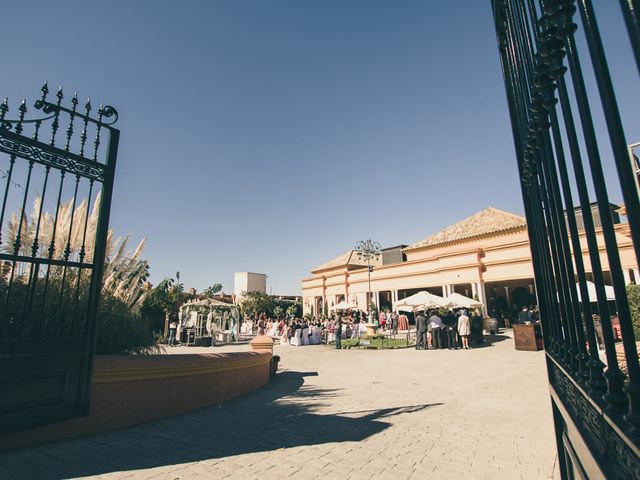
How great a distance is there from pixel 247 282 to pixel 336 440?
66523 millimetres

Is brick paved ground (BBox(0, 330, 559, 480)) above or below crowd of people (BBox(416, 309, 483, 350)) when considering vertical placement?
below

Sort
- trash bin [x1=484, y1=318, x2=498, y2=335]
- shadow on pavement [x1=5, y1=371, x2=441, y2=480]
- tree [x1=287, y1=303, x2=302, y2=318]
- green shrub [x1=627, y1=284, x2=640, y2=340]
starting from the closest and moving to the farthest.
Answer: shadow on pavement [x1=5, y1=371, x2=441, y2=480]
green shrub [x1=627, y1=284, x2=640, y2=340]
trash bin [x1=484, y1=318, x2=498, y2=335]
tree [x1=287, y1=303, x2=302, y2=318]

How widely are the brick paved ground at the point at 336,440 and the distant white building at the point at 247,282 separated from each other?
62.5m

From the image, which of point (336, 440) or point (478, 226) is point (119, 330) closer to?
point (336, 440)

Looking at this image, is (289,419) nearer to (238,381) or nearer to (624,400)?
(238,381)

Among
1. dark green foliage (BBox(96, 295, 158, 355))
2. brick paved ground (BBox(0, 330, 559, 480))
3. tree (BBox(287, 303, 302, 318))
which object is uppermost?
tree (BBox(287, 303, 302, 318))

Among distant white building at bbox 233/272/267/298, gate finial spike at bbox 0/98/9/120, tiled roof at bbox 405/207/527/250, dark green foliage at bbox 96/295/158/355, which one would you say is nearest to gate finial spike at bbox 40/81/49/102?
gate finial spike at bbox 0/98/9/120

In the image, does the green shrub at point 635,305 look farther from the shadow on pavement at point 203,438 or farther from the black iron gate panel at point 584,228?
the black iron gate panel at point 584,228

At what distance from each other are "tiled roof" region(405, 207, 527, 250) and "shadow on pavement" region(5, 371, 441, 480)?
26.2 m

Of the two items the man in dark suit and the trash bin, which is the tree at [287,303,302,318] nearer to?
the trash bin

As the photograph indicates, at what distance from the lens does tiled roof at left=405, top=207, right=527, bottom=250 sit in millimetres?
29237

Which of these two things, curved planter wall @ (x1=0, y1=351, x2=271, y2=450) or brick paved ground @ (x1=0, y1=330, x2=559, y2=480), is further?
curved planter wall @ (x1=0, y1=351, x2=271, y2=450)

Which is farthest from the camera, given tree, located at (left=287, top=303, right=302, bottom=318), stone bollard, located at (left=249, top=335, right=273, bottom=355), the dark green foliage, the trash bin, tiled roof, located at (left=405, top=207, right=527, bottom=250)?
tree, located at (left=287, top=303, right=302, bottom=318)

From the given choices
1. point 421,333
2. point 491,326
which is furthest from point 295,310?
point 421,333
